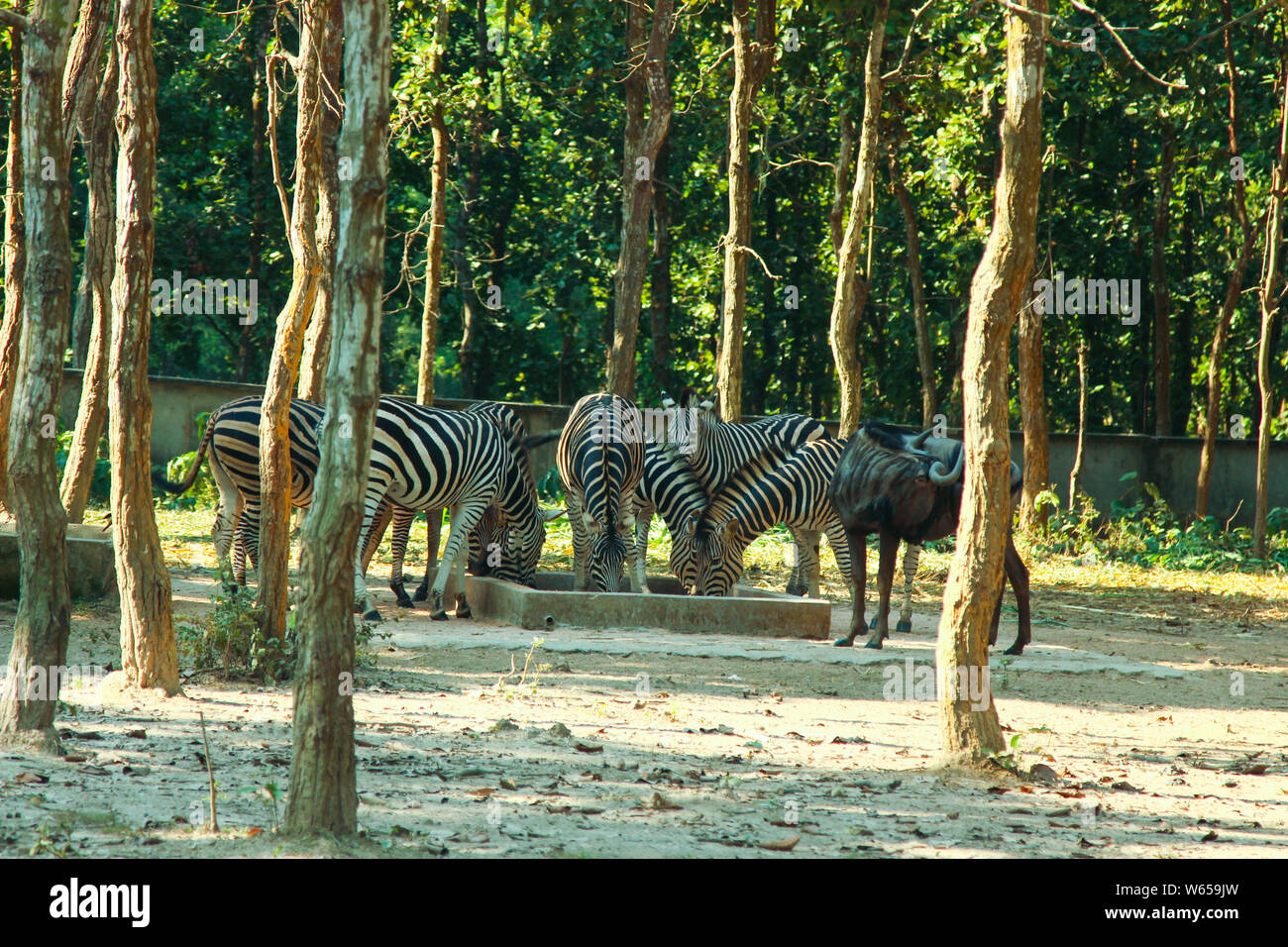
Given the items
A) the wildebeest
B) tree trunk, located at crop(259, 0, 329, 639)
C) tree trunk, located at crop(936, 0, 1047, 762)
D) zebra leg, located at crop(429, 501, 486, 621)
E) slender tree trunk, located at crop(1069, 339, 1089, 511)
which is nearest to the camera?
tree trunk, located at crop(936, 0, 1047, 762)

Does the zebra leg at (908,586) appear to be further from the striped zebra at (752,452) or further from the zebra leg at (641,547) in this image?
the zebra leg at (641,547)

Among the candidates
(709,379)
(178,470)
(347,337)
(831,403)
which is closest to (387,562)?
(178,470)

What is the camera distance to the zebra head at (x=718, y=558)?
1206cm

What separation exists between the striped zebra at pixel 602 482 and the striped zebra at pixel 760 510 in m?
0.84

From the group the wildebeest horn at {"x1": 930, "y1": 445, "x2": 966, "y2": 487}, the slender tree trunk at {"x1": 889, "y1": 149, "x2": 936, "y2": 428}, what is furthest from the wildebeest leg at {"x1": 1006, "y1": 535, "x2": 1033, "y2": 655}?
the slender tree trunk at {"x1": 889, "y1": 149, "x2": 936, "y2": 428}

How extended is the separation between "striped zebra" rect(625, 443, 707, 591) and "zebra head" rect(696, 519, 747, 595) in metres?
0.15

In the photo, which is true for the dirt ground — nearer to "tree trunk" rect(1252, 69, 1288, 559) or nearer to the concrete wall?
"tree trunk" rect(1252, 69, 1288, 559)

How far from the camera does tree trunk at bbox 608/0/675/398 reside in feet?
49.6

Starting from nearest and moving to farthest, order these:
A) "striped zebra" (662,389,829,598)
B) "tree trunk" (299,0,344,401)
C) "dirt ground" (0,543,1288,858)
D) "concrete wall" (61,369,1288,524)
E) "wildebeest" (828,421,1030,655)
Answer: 1. "dirt ground" (0,543,1288,858)
2. "tree trunk" (299,0,344,401)
3. "wildebeest" (828,421,1030,655)
4. "striped zebra" (662,389,829,598)
5. "concrete wall" (61,369,1288,524)

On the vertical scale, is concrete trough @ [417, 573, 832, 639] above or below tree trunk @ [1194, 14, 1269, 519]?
below

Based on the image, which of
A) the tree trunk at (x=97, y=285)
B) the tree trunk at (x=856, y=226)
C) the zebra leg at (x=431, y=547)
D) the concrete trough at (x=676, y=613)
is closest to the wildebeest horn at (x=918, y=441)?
the concrete trough at (x=676, y=613)

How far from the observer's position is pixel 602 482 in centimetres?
1213

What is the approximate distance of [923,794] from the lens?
20.1 ft

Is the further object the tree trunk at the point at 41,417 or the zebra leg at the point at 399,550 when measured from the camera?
the zebra leg at the point at 399,550
